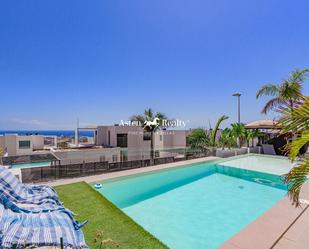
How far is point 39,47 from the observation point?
976cm

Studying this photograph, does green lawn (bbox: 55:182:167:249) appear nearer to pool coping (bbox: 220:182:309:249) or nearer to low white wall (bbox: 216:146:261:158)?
pool coping (bbox: 220:182:309:249)

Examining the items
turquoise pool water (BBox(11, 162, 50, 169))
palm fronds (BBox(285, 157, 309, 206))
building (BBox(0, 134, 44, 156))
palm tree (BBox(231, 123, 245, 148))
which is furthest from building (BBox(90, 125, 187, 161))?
palm fronds (BBox(285, 157, 309, 206))

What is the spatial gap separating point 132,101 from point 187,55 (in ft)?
51.1

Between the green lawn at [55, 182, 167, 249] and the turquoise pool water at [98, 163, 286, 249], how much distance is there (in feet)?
3.05

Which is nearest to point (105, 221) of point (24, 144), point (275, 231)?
point (275, 231)

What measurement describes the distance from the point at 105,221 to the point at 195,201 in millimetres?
4059

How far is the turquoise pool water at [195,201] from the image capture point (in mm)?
5184

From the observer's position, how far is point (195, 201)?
744 cm

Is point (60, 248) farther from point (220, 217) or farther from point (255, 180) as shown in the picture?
point (255, 180)

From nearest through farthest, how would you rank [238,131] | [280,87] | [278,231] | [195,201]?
[278,231] < [195,201] < [280,87] < [238,131]

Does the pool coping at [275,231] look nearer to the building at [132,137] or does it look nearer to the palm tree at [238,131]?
the building at [132,137]

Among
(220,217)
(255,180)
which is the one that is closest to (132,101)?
(255,180)

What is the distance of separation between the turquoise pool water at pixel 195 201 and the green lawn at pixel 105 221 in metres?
0.93

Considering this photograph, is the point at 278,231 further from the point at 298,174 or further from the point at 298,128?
the point at 298,128
